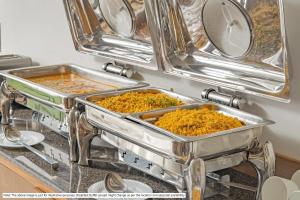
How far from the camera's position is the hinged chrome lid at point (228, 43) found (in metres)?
1.23

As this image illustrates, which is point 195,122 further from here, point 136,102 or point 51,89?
point 51,89

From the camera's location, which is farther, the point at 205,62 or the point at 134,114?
the point at 205,62

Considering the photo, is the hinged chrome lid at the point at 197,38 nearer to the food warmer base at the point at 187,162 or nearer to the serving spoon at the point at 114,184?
the food warmer base at the point at 187,162

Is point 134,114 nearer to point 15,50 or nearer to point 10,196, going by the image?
point 10,196

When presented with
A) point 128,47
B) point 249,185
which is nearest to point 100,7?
point 128,47

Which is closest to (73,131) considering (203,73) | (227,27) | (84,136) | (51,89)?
(84,136)

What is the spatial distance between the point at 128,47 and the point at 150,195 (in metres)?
0.66

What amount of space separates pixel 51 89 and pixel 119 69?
0.33 metres

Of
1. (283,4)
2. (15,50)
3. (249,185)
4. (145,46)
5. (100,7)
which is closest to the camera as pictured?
(283,4)

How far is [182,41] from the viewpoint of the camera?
154 cm

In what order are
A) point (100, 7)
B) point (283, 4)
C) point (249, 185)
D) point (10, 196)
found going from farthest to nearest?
point (100, 7) < point (10, 196) < point (249, 185) < point (283, 4)

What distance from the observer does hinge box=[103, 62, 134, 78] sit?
1772 mm

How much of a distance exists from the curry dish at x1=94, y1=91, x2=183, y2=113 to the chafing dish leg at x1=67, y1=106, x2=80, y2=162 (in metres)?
0.07

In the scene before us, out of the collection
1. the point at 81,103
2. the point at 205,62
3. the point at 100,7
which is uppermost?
the point at 100,7
